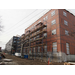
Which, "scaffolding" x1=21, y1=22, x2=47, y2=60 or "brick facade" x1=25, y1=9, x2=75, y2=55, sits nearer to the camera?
"brick facade" x1=25, y1=9, x2=75, y2=55

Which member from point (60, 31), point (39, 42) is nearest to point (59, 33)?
point (60, 31)

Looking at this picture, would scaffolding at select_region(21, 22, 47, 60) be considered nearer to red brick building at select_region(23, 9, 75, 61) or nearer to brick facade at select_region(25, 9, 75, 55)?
red brick building at select_region(23, 9, 75, 61)

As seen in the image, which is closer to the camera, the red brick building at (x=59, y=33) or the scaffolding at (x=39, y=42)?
the red brick building at (x=59, y=33)

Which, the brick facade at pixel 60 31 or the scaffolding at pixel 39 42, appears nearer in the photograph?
the brick facade at pixel 60 31

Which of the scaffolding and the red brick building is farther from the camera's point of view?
the scaffolding

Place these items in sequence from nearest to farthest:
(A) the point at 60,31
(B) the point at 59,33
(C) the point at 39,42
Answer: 1. (B) the point at 59,33
2. (A) the point at 60,31
3. (C) the point at 39,42

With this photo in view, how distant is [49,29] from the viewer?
74.9ft

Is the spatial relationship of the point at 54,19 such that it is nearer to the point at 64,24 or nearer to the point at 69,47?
the point at 64,24

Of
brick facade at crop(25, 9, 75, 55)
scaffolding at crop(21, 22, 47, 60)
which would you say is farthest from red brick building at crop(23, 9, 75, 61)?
scaffolding at crop(21, 22, 47, 60)

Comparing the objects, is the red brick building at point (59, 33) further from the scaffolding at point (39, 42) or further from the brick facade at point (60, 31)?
the scaffolding at point (39, 42)

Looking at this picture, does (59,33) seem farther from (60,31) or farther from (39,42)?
(39,42)

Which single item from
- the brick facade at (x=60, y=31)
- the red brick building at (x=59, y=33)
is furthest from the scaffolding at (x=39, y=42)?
the brick facade at (x=60, y=31)
